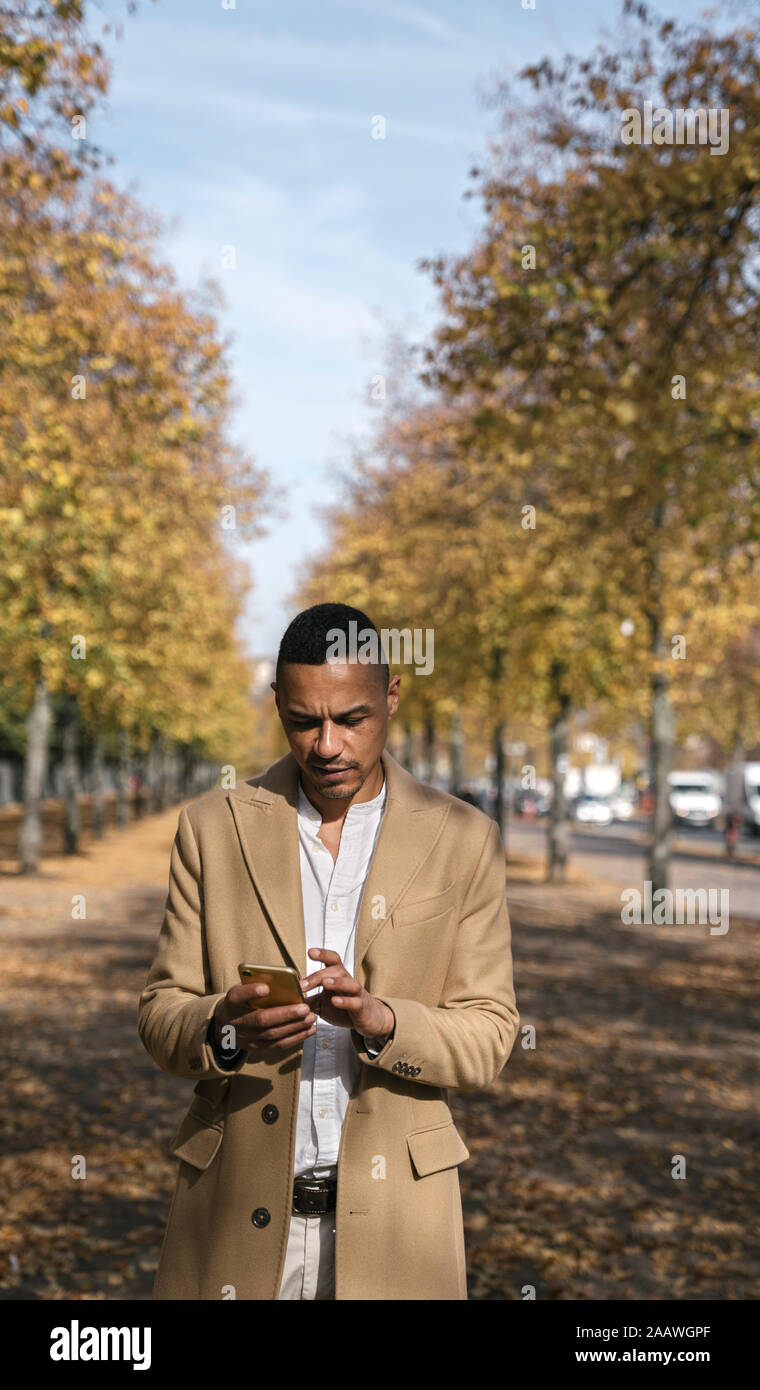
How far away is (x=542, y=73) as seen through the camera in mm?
9680

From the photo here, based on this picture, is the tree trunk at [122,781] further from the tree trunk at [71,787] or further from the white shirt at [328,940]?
the white shirt at [328,940]

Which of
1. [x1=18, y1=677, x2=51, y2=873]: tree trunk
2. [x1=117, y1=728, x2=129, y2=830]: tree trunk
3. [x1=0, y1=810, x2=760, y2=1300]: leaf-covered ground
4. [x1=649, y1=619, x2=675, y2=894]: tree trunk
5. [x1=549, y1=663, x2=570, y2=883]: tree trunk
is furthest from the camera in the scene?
[x1=117, y1=728, x2=129, y2=830]: tree trunk

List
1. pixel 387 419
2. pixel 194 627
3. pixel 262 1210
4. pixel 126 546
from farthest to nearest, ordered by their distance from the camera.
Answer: pixel 387 419
pixel 194 627
pixel 126 546
pixel 262 1210

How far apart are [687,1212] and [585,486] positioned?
6639mm

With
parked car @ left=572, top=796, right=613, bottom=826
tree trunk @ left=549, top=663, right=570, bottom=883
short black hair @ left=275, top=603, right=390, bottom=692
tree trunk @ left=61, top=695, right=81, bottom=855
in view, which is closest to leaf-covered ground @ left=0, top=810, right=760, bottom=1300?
short black hair @ left=275, top=603, right=390, bottom=692

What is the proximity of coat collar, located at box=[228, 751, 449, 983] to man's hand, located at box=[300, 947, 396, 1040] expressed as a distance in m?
0.13

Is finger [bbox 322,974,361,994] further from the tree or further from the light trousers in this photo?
the tree

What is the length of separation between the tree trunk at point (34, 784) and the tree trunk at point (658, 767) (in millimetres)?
10335

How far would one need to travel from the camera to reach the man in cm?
227

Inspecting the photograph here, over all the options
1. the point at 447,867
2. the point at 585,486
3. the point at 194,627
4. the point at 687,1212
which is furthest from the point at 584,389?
the point at 194,627

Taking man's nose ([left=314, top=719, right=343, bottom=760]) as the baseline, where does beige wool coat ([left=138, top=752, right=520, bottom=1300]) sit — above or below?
below

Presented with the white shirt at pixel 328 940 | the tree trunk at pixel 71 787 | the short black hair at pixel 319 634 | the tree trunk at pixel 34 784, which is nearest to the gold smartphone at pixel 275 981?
the white shirt at pixel 328 940
